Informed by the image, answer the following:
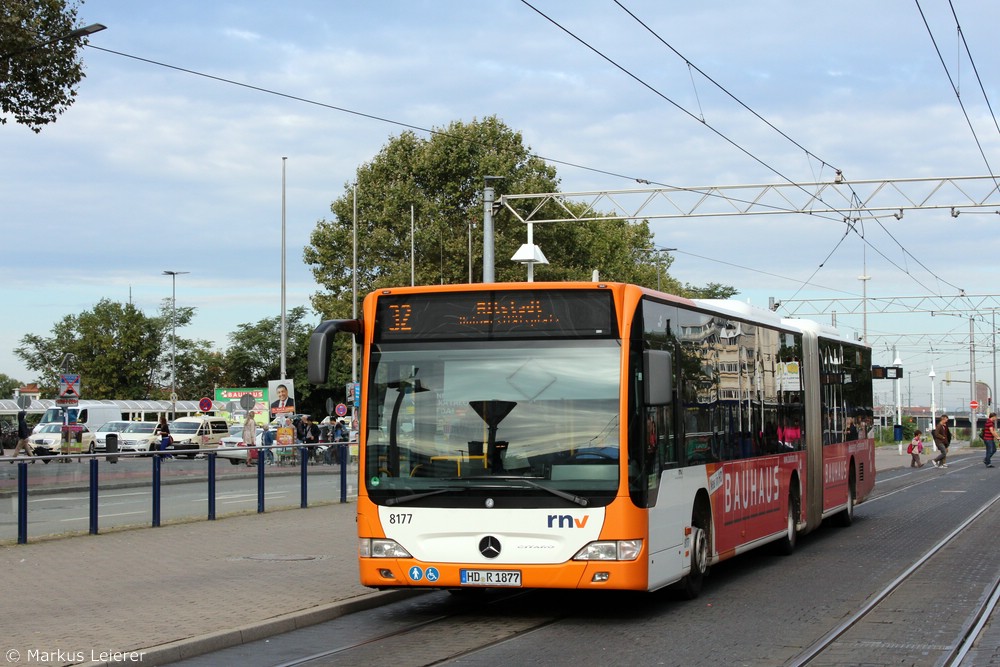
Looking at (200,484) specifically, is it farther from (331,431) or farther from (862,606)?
(331,431)

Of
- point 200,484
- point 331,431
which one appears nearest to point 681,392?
point 200,484

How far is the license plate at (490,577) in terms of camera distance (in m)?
10.3

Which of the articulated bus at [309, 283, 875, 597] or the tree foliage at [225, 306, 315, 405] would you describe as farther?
the tree foliage at [225, 306, 315, 405]

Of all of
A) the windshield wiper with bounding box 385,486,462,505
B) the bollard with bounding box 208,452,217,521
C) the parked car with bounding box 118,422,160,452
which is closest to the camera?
the windshield wiper with bounding box 385,486,462,505

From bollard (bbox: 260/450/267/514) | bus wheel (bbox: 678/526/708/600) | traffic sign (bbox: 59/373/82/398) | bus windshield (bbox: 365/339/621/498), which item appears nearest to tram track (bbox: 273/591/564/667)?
bus windshield (bbox: 365/339/621/498)

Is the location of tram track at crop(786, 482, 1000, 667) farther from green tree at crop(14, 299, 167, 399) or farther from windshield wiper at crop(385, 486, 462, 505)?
green tree at crop(14, 299, 167, 399)

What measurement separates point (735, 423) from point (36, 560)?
7633mm

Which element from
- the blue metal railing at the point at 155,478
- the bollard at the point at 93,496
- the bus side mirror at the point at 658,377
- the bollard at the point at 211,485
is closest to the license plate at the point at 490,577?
the bus side mirror at the point at 658,377

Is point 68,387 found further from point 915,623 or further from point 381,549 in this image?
point 915,623

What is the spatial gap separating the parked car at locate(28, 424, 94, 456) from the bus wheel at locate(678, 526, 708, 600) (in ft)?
137

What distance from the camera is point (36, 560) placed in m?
14.4

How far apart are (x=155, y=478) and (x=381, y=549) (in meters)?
8.67

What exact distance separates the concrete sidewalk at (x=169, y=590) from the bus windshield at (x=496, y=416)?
1.59 meters

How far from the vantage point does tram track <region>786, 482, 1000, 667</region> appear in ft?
29.4
